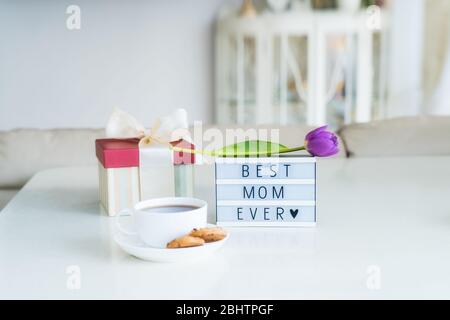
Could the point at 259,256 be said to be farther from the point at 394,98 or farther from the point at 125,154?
the point at 394,98

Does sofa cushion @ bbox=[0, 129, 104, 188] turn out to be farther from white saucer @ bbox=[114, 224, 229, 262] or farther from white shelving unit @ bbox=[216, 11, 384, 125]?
white shelving unit @ bbox=[216, 11, 384, 125]

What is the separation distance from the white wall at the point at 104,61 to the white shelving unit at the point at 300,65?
423 millimetres

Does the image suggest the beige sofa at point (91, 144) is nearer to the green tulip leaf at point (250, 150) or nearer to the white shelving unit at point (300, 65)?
the green tulip leaf at point (250, 150)

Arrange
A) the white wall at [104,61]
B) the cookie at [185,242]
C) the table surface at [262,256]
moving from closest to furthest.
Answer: the table surface at [262,256]
the cookie at [185,242]
the white wall at [104,61]

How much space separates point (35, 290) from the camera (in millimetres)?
757

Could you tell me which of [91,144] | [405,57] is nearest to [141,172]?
[91,144]

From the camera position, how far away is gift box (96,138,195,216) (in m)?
1.13

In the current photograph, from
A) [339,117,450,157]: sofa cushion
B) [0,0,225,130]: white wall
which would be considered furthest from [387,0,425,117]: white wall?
[339,117,450,157]: sofa cushion

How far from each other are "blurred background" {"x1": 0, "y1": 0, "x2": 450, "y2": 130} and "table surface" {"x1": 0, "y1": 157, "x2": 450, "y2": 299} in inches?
109

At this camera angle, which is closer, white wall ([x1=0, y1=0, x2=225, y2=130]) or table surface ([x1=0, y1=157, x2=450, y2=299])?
table surface ([x1=0, y1=157, x2=450, y2=299])

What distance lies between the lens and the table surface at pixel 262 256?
2.46ft

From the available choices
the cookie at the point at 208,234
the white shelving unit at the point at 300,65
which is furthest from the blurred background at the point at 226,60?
the cookie at the point at 208,234

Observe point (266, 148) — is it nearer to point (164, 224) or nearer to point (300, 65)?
point (164, 224)
